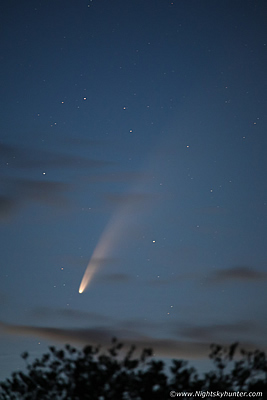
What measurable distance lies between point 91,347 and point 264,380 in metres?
7.15

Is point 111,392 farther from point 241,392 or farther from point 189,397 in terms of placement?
point 241,392

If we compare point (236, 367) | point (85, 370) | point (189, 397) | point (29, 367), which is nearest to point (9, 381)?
point (29, 367)

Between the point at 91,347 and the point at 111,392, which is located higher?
the point at 91,347

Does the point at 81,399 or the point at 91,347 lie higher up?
the point at 91,347

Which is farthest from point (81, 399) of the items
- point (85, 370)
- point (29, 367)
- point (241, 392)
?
point (241, 392)

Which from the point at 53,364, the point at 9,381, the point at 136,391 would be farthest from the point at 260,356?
the point at 9,381

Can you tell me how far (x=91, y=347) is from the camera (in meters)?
24.2

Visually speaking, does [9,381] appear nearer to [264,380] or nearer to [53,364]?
[53,364]

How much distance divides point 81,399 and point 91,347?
2.20 metres

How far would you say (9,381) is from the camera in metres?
25.0

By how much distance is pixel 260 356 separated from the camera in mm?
23312

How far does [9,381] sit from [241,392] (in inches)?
390

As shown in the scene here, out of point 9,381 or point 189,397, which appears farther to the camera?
point 9,381

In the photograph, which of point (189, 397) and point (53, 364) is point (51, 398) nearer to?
point (53, 364)
